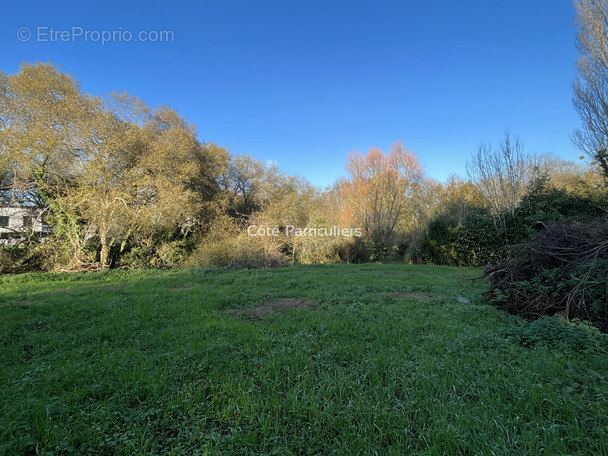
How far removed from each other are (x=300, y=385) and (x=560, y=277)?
437 centimetres

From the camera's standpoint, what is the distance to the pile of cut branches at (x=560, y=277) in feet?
11.6

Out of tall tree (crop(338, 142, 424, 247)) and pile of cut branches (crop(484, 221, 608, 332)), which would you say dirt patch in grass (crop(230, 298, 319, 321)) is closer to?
pile of cut branches (crop(484, 221, 608, 332))

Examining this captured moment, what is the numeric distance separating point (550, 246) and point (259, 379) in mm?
5281

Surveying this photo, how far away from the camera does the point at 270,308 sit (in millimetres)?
4746

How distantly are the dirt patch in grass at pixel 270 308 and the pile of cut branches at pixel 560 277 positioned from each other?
3.34 meters

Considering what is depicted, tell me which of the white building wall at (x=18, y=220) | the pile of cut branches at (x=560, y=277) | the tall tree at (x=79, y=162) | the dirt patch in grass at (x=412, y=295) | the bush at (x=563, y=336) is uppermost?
the tall tree at (x=79, y=162)

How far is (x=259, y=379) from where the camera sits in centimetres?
230

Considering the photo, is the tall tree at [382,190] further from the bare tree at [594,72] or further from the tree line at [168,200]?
the bare tree at [594,72]

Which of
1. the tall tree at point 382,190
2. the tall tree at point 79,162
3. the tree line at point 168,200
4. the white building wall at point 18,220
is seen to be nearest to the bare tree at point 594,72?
the tree line at point 168,200

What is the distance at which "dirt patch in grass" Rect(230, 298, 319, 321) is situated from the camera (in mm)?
4291

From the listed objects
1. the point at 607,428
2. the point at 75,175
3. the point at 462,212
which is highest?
the point at 75,175

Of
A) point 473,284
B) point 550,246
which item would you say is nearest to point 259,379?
point 550,246

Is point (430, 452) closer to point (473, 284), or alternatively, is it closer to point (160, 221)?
point (473, 284)

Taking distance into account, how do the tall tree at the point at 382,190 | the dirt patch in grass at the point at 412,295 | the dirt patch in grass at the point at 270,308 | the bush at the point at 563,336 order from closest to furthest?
the bush at the point at 563,336 → the dirt patch in grass at the point at 270,308 → the dirt patch in grass at the point at 412,295 → the tall tree at the point at 382,190
